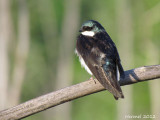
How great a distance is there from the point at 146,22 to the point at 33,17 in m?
4.45

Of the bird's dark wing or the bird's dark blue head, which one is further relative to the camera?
the bird's dark blue head

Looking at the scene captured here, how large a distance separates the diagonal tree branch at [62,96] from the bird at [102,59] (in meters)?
0.11

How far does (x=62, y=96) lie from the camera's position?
11.3ft

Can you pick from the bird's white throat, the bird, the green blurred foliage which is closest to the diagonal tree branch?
the bird

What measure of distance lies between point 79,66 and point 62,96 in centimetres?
966

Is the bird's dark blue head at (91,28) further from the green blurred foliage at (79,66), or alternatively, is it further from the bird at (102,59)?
the green blurred foliage at (79,66)

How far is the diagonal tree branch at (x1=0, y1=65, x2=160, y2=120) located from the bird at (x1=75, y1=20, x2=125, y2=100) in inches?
4.2

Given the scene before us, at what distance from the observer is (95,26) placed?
4.55 m

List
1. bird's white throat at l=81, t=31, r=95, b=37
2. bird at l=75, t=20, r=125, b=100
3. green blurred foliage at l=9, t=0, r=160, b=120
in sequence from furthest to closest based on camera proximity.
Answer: green blurred foliage at l=9, t=0, r=160, b=120
bird's white throat at l=81, t=31, r=95, b=37
bird at l=75, t=20, r=125, b=100

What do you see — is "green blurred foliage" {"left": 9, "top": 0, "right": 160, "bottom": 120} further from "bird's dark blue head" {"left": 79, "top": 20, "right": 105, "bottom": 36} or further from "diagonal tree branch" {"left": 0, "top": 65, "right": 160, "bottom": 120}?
"diagonal tree branch" {"left": 0, "top": 65, "right": 160, "bottom": 120}

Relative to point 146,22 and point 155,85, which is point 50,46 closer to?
point 146,22

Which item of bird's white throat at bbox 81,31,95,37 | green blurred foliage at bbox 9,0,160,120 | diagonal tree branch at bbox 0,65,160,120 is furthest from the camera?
green blurred foliage at bbox 9,0,160,120

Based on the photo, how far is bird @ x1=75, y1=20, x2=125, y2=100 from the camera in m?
3.65

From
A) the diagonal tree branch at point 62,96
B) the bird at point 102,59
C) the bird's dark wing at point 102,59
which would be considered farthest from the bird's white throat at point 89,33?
the diagonal tree branch at point 62,96
